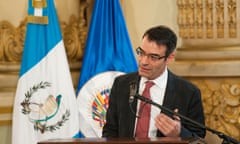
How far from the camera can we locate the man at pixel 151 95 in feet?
9.28

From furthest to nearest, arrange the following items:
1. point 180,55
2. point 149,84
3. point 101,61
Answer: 1. point 180,55
2. point 101,61
3. point 149,84

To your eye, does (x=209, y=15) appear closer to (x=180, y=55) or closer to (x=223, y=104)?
(x=180, y=55)

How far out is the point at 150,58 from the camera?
286 centimetres

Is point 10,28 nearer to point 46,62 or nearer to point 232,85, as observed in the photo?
point 46,62

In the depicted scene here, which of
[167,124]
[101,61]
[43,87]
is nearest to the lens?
[167,124]

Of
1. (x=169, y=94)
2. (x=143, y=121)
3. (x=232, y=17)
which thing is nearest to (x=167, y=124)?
(x=143, y=121)

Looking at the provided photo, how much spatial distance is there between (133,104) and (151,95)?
14cm

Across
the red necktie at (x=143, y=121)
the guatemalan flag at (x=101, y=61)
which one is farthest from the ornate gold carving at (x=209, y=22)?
the red necktie at (x=143, y=121)

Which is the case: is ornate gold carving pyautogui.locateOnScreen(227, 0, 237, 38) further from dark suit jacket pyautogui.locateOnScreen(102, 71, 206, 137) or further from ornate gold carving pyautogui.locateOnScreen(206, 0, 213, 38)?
dark suit jacket pyautogui.locateOnScreen(102, 71, 206, 137)

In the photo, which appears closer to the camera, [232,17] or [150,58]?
[150,58]

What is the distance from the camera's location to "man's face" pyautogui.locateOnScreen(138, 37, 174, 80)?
9.34 ft

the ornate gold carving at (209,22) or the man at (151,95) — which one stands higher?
the ornate gold carving at (209,22)

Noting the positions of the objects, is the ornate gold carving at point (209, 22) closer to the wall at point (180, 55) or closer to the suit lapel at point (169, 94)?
the wall at point (180, 55)

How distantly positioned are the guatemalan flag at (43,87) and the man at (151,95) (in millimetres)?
1135
